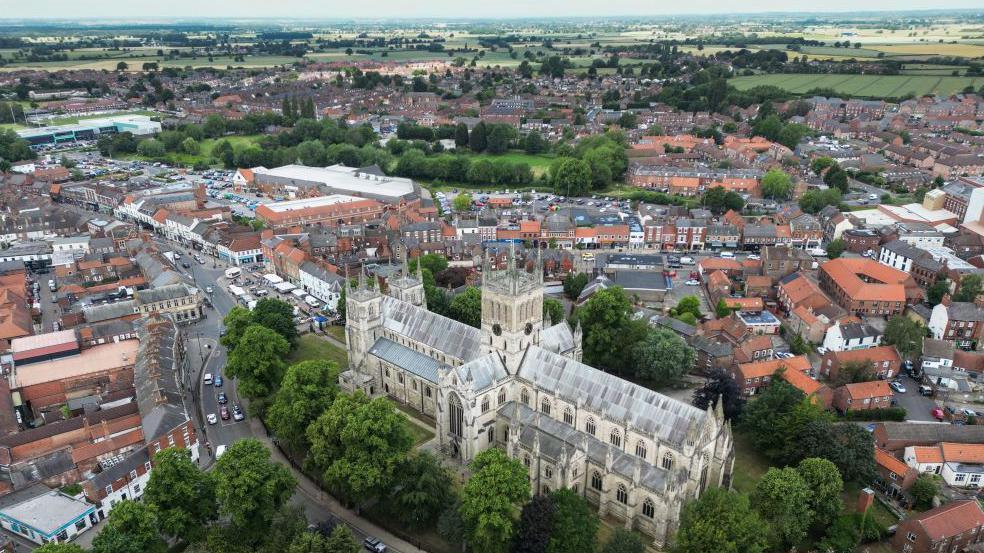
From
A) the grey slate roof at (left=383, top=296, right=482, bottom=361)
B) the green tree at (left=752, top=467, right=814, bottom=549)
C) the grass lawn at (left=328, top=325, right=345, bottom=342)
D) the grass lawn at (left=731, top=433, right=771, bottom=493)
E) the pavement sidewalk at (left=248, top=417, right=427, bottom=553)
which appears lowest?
the pavement sidewalk at (left=248, top=417, right=427, bottom=553)

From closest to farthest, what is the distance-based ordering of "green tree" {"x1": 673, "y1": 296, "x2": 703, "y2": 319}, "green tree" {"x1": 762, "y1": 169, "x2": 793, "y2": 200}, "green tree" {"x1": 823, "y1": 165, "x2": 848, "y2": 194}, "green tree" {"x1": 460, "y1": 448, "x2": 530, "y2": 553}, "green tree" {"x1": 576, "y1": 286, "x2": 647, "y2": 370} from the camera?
"green tree" {"x1": 460, "y1": 448, "x2": 530, "y2": 553} → "green tree" {"x1": 576, "y1": 286, "x2": 647, "y2": 370} → "green tree" {"x1": 673, "y1": 296, "x2": 703, "y2": 319} → "green tree" {"x1": 762, "y1": 169, "x2": 793, "y2": 200} → "green tree" {"x1": 823, "y1": 165, "x2": 848, "y2": 194}

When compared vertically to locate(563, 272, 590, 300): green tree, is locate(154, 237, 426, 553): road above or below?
below

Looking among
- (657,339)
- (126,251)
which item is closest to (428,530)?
(657,339)

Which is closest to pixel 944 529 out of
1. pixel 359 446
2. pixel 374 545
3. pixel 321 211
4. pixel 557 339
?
pixel 557 339

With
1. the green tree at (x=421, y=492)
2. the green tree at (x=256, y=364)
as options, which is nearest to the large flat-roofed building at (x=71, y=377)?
the green tree at (x=256, y=364)

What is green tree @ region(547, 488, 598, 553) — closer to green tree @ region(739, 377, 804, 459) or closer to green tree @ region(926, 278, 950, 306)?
green tree @ region(739, 377, 804, 459)

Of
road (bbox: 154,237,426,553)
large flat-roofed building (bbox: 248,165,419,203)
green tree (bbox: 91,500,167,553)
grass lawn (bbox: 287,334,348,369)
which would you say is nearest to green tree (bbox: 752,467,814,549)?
road (bbox: 154,237,426,553)

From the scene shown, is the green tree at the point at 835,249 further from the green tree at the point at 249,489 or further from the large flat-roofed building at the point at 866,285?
the green tree at the point at 249,489
